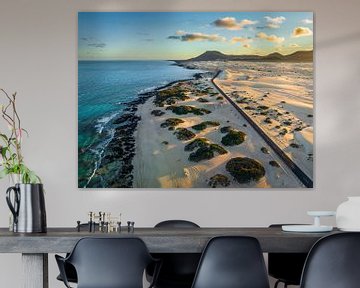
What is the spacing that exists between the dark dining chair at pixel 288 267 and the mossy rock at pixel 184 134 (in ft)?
4.75

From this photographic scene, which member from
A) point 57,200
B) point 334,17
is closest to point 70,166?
point 57,200

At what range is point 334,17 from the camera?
20.6 ft

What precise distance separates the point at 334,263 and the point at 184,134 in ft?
8.75

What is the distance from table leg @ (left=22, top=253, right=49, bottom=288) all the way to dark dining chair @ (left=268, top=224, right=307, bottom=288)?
1743mm

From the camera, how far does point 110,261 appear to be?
12.4ft

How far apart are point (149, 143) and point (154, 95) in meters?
0.39

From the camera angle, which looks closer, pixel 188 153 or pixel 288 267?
pixel 288 267

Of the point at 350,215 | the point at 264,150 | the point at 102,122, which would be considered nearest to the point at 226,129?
the point at 264,150

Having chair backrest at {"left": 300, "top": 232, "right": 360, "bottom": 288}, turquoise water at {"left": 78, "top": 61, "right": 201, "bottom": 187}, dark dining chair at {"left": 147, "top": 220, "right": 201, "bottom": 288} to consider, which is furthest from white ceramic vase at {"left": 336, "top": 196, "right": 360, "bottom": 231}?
turquoise water at {"left": 78, "top": 61, "right": 201, "bottom": 187}

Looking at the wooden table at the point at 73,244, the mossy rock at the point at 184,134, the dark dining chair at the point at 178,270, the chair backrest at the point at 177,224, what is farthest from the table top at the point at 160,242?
the mossy rock at the point at 184,134

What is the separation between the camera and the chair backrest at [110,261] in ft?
12.4

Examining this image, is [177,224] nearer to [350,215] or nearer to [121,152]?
[121,152]

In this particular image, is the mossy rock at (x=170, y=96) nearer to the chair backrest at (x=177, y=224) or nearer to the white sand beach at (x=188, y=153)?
Result: the white sand beach at (x=188, y=153)

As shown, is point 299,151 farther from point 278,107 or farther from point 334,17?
point 334,17
